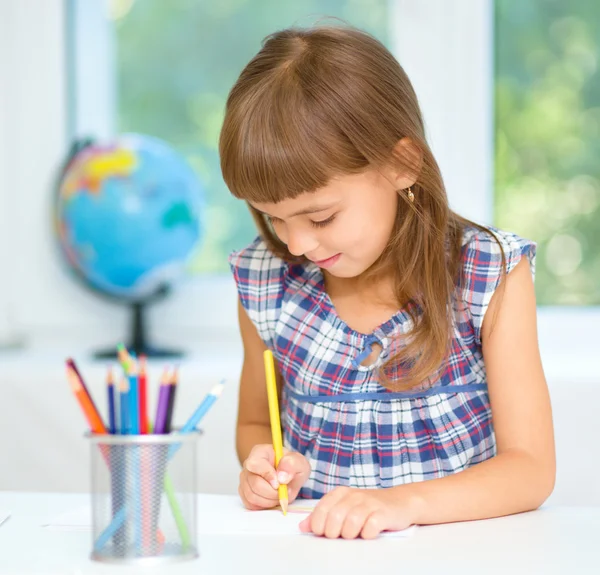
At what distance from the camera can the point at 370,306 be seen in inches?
40.4

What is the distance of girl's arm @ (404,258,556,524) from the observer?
75 cm

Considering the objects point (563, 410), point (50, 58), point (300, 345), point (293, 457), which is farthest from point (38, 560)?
point (50, 58)

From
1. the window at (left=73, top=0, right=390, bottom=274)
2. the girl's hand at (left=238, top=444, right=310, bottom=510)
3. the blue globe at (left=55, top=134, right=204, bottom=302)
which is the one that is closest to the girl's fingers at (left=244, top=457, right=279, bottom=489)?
the girl's hand at (left=238, top=444, right=310, bottom=510)

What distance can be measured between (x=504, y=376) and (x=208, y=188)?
109cm

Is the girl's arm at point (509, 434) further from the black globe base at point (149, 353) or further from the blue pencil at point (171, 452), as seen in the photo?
the black globe base at point (149, 353)

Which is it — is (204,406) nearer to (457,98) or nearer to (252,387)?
(252,387)

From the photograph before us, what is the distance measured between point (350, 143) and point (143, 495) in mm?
416

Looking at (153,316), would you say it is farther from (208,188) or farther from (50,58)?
(50,58)

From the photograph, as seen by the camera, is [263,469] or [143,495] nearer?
[143,495]

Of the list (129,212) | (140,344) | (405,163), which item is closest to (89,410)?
(405,163)

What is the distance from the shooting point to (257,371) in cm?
111

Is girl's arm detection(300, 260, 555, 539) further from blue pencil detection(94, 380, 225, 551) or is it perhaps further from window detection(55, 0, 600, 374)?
window detection(55, 0, 600, 374)

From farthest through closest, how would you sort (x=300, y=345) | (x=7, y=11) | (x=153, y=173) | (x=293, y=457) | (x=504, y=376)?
(x=7, y=11) → (x=153, y=173) → (x=300, y=345) → (x=504, y=376) → (x=293, y=457)

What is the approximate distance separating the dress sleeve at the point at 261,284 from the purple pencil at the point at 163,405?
0.49 metres
